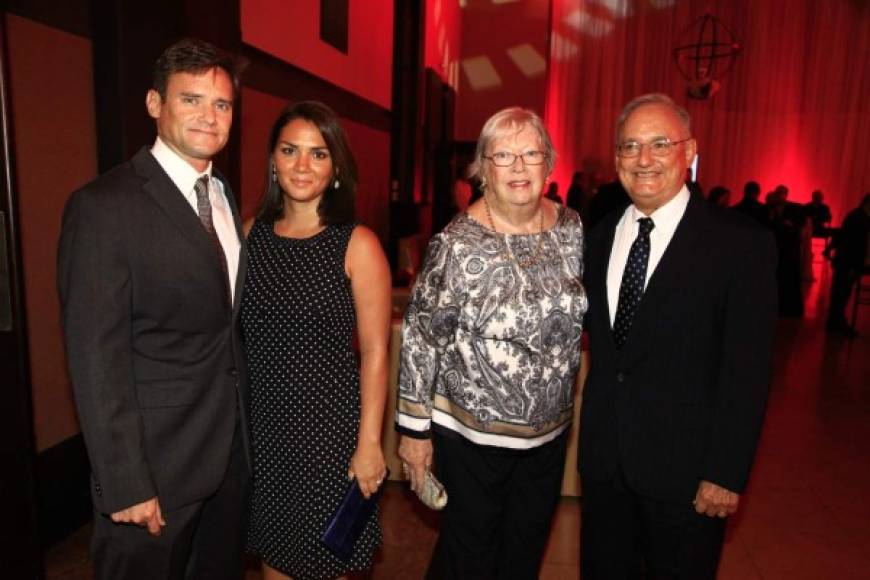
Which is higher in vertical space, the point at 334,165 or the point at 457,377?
the point at 334,165

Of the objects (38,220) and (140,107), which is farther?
(140,107)

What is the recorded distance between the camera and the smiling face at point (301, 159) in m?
1.82

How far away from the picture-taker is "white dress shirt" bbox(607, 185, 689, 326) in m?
1.85

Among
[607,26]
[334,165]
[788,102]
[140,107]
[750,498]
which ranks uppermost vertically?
[607,26]

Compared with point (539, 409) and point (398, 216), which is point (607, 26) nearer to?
point (398, 216)

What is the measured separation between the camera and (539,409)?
6.23ft

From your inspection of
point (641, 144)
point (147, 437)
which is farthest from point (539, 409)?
point (147, 437)

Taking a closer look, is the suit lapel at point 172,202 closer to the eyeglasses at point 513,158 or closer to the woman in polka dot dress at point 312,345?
the woman in polka dot dress at point 312,345

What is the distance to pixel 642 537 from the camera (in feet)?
6.56

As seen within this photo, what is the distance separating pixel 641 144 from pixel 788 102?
14.7 metres

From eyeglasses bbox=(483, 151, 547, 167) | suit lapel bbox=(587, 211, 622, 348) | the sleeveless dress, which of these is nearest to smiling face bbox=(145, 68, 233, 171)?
the sleeveless dress

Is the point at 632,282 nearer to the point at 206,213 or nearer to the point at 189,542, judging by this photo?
the point at 206,213

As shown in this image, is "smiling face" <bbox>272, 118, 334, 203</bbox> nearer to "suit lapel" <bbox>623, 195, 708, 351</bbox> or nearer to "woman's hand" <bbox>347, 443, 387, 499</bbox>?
"woman's hand" <bbox>347, 443, 387, 499</bbox>

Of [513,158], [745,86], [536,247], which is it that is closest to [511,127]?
[513,158]
